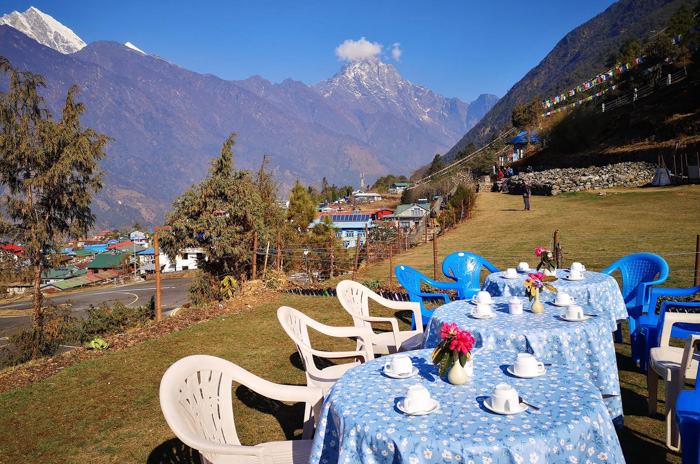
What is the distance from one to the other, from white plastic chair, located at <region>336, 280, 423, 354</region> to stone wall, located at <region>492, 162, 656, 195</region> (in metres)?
23.2

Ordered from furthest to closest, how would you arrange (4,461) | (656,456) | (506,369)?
(4,461) < (656,456) < (506,369)

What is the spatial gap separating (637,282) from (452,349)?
163 inches

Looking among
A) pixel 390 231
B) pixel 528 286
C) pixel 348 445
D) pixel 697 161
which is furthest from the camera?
pixel 390 231

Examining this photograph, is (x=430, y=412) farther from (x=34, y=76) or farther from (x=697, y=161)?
(x=697, y=161)

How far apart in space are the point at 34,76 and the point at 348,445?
13.2 meters

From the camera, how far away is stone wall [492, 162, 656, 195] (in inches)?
922

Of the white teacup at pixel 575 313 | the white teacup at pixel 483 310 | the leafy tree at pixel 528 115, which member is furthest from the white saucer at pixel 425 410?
the leafy tree at pixel 528 115

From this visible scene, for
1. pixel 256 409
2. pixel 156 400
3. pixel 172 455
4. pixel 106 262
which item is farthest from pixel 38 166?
pixel 106 262

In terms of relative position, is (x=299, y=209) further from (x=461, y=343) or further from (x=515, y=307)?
(x=461, y=343)

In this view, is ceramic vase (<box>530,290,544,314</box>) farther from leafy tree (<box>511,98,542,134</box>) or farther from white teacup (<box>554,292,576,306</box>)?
leafy tree (<box>511,98,542,134</box>)

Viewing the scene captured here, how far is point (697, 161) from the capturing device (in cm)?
2016

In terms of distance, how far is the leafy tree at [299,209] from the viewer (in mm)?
26578

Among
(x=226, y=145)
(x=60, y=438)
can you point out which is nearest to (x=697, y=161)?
(x=226, y=145)

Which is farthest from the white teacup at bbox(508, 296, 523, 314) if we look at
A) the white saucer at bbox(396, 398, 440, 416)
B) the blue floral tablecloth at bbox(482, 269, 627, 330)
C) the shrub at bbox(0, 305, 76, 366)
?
the shrub at bbox(0, 305, 76, 366)
